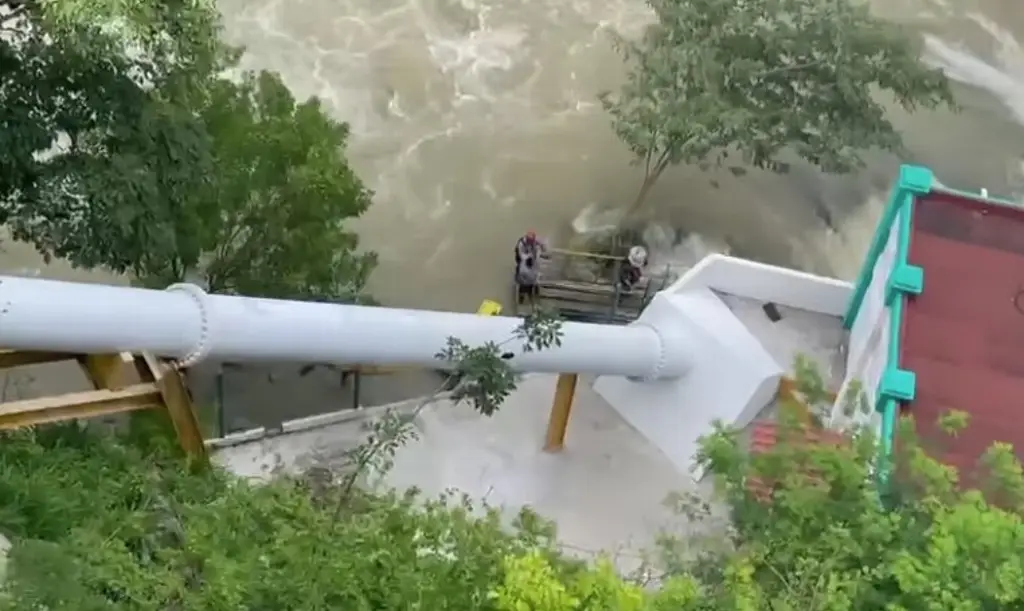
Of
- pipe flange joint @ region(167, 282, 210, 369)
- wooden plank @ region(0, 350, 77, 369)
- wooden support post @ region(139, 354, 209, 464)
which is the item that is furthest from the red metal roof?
wooden plank @ region(0, 350, 77, 369)

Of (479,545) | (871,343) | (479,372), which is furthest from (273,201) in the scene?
(871,343)

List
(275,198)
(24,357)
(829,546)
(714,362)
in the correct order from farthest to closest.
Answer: (714,362), (275,198), (24,357), (829,546)

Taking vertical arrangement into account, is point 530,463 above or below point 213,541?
below

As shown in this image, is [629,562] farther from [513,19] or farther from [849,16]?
[513,19]

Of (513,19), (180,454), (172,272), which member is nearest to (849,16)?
(513,19)

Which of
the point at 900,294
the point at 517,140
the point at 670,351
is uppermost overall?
the point at 517,140

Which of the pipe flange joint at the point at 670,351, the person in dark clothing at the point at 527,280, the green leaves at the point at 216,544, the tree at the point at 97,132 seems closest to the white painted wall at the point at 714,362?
the pipe flange joint at the point at 670,351

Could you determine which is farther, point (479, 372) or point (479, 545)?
point (479, 372)

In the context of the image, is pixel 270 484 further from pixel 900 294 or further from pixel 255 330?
pixel 900 294
